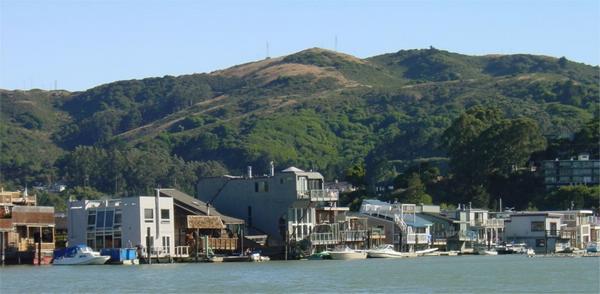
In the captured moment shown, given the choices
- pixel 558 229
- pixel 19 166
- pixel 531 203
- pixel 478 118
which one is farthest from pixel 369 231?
pixel 19 166

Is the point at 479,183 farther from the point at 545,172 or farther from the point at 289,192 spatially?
the point at 289,192

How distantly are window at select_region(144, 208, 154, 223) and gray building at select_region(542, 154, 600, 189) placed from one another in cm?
6260

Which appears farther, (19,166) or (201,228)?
(19,166)

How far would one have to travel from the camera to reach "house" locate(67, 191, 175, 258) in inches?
3014

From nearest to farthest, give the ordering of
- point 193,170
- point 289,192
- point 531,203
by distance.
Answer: point 289,192, point 531,203, point 193,170

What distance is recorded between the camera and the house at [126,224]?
251ft

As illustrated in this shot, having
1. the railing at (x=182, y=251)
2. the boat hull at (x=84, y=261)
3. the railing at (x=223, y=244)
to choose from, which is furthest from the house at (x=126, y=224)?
the railing at (x=223, y=244)

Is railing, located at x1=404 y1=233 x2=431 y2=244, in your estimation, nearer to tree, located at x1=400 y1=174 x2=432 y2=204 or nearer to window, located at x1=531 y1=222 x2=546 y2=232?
window, located at x1=531 y1=222 x2=546 y2=232

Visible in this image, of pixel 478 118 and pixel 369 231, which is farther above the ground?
pixel 478 118

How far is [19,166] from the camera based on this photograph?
187 meters

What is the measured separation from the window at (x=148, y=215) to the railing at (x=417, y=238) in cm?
2607

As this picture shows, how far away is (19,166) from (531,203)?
270 ft

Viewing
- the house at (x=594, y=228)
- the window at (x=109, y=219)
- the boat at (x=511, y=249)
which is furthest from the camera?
the house at (x=594, y=228)

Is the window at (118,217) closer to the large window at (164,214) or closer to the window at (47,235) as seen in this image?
the large window at (164,214)
